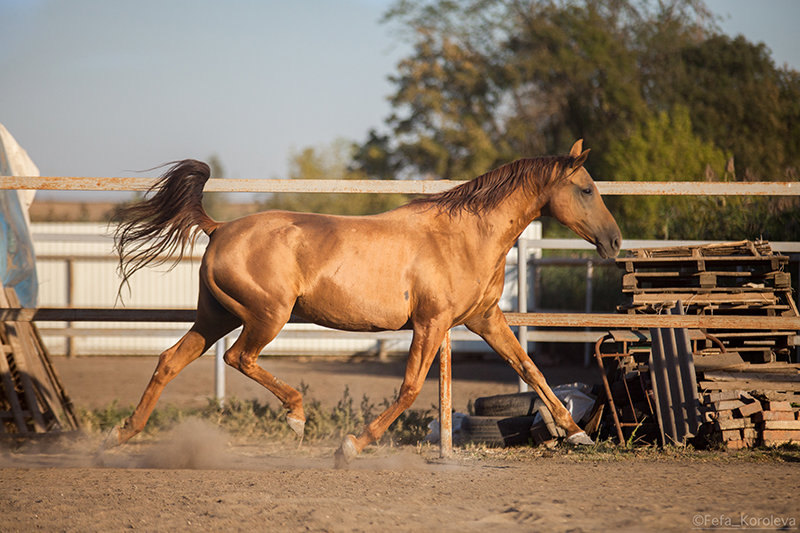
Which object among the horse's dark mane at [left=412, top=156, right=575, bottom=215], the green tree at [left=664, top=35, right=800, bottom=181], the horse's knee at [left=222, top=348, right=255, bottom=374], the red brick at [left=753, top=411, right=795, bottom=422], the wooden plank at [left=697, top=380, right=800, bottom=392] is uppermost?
the green tree at [left=664, top=35, right=800, bottom=181]

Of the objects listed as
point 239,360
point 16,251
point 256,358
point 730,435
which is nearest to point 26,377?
point 16,251

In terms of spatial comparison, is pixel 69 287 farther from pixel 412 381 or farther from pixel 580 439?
pixel 580 439

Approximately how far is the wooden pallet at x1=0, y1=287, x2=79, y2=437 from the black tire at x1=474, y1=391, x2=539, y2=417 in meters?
3.47

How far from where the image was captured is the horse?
4.79 m

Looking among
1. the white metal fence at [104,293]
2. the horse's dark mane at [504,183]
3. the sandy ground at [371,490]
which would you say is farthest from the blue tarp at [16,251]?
the white metal fence at [104,293]

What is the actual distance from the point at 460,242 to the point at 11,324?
12.9ft

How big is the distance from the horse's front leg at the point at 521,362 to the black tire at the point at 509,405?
77 centimetres

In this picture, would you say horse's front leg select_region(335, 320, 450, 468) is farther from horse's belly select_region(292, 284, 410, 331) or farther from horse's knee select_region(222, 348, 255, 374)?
horse's knee select_region(222, 348, 255, 374)

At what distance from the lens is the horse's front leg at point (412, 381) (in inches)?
187

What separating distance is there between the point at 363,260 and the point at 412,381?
0.79 meters

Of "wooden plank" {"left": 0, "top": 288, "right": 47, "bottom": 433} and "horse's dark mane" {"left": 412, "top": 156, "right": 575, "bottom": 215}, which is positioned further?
"wooden plank" {"left": 0, "top": 288, "right": 47, "bottom": 433}

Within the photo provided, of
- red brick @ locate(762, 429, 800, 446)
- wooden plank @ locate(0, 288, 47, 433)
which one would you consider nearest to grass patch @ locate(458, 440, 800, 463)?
red brick @ locate(762, 429, 800, 446)

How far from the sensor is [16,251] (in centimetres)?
718

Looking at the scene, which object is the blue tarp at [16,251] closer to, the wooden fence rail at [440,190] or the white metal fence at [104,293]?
the wooden fence rail at [440,190]
